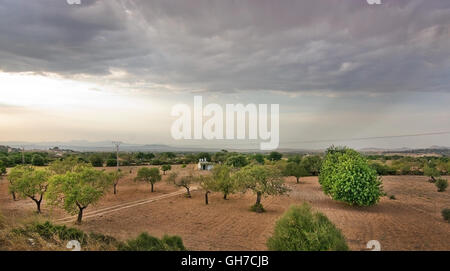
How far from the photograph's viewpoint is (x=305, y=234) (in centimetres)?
768

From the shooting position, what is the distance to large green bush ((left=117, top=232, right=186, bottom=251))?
711 cm

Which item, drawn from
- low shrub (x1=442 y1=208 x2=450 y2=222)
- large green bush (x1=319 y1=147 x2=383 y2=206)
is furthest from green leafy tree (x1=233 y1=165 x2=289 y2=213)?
low shrub (x1=442 y1=208 x2=450 y2=222)

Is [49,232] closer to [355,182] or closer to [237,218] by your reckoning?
[237,218]

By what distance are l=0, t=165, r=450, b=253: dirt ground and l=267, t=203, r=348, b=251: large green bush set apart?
148 inches

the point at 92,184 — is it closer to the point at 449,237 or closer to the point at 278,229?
the point at 278,229

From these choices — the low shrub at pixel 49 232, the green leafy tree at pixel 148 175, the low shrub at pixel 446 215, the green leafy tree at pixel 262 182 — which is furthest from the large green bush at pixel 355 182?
the green leafy tree at pixel 148 175

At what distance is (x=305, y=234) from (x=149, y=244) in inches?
200

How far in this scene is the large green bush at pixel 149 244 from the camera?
280 inches

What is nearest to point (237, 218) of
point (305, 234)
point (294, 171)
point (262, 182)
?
point (262, 182)

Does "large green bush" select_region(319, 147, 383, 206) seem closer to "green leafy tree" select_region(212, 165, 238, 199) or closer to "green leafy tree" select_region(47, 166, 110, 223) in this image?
"green leafy tree" select_region(212, 165, 238, 199)

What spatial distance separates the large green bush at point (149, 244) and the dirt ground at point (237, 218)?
381 centimetres

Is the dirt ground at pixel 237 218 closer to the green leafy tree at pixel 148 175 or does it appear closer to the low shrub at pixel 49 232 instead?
the low shrub at pixel 49 232
